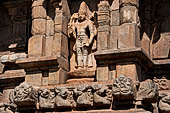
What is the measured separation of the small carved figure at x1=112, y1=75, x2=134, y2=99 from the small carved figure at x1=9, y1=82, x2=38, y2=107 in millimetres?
2025

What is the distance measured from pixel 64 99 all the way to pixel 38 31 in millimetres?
2177

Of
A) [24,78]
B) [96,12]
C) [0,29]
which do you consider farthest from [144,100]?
[0,29]

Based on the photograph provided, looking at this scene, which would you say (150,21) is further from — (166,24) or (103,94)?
(103,94)

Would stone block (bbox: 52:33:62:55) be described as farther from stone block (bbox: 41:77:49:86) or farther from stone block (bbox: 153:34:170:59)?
stone block (bbox: 153:34:170:59)

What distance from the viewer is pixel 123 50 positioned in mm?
10656

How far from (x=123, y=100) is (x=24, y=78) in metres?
3.72

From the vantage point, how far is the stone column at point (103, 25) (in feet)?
36.9

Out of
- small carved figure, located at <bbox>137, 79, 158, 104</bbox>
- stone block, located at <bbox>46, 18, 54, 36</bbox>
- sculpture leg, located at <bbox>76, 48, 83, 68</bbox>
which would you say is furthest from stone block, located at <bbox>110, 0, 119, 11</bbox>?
small carved figure, located at <bbox>137, 79, 158, 104</bbox>

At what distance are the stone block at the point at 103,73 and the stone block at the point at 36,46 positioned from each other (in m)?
1.69

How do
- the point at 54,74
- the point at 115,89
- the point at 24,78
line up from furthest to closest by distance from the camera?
the point at 24,78 < the point at 54,74 < the point at 115,89

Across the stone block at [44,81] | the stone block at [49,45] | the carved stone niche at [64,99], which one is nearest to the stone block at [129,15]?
the stone block at [49,45]

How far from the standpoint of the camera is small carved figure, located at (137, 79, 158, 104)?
33.5ft

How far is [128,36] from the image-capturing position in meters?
10.9

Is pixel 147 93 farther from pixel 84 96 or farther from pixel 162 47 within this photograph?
pixel 162 47
